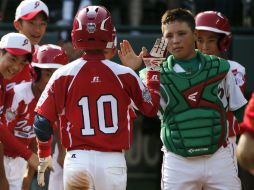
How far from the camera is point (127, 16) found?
12203mm

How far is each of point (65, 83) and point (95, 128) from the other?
38 cm

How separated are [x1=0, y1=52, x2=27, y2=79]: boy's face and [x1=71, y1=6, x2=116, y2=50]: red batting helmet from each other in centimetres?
167

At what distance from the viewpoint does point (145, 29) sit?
36.6ft

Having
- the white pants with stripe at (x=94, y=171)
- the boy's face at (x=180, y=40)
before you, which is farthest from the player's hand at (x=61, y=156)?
the white pants with stripe at (x=94, y=171)

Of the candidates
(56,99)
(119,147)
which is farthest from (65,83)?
(119,147)

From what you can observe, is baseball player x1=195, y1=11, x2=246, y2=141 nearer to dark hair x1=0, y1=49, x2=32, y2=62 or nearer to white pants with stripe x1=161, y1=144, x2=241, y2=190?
white pants with stripe x1=161, y1=144, x2=241, y2=190

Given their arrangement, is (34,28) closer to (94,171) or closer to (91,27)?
(91,27)

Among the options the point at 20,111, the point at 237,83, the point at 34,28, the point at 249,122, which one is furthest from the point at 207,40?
the point at 249,122

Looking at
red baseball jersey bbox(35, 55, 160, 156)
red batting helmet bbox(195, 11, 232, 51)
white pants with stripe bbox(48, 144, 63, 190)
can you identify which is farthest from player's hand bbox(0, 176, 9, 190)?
red batting helmet bbox(195, 11, 232, 51)

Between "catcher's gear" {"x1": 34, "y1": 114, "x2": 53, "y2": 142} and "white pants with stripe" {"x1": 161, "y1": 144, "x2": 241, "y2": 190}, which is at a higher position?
"catcher's gear" {"x1": 34, "y1": 114, "x2": 53, "y2": 142}

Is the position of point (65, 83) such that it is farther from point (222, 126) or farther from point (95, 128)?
point (222, 126)

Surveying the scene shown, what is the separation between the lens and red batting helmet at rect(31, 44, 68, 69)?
8.21 meters

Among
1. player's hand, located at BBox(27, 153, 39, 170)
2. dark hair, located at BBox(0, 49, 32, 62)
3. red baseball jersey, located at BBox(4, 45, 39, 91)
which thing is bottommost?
player's hand, located at BBox(27, 153, 39, 170)

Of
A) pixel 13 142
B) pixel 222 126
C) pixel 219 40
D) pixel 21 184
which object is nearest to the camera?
pixel 222 126
